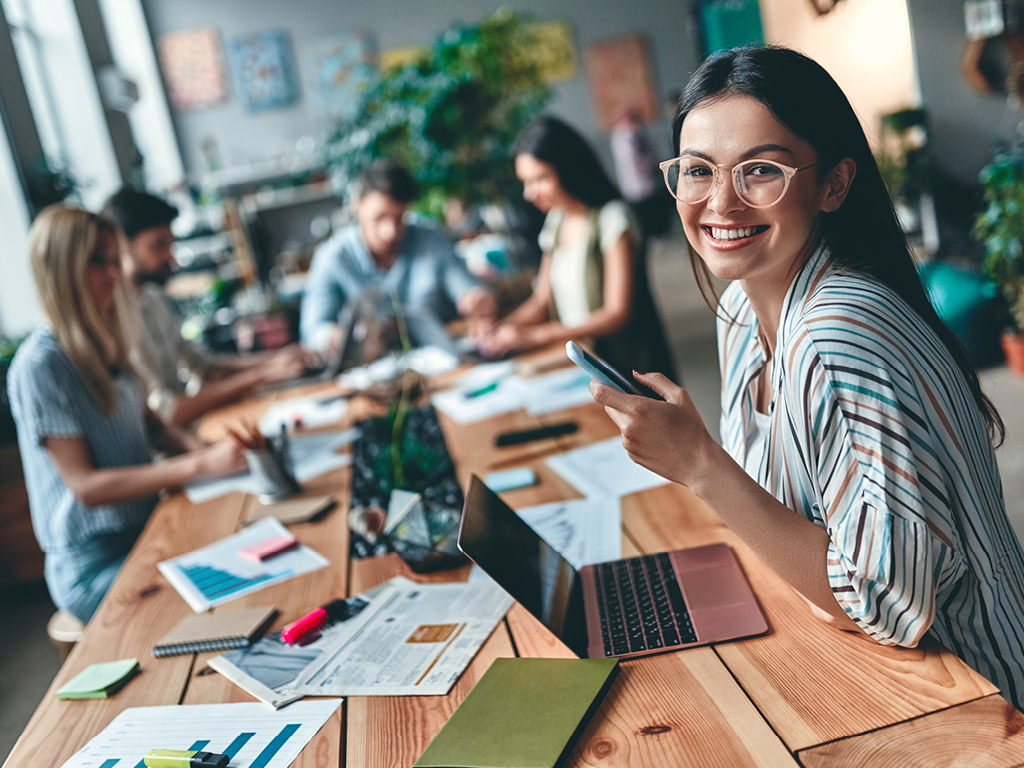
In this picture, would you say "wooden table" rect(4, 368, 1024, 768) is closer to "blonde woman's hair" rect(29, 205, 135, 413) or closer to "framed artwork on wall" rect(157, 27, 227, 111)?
"blonde woman's hair" rect(29, 205, 135, 413)

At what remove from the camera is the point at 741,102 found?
1.00 m

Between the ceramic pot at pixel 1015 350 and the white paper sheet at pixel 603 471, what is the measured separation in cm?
264

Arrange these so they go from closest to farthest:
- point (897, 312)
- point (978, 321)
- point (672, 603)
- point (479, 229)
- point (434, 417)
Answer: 1. point (897, 312)
2. point (672, 603)
3. point (434, 417)
4. point (978, 321)
5. point (479, 229)

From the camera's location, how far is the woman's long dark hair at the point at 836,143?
3.23 feet

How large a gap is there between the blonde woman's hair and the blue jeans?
1.08ft

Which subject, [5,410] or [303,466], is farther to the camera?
[5,410]

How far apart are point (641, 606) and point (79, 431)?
1455 millimetres

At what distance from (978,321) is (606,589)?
3296 millimetres

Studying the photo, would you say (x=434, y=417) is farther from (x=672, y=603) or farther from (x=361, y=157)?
(x=361, y=157)

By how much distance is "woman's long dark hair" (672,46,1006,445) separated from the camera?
99 centimetres

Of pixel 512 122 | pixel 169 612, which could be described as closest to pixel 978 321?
pixel 512 122

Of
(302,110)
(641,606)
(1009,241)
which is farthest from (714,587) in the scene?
(302,110)

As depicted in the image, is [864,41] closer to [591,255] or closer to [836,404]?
[591,255]

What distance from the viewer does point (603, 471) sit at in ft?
5.38
